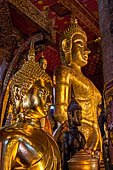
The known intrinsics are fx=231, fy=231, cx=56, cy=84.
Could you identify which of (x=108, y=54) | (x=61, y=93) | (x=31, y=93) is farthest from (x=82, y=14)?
(x=31, y=93)

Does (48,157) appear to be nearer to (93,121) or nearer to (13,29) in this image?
(93,121)

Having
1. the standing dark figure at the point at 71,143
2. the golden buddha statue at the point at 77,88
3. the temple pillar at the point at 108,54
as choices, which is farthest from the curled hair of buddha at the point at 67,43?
the standing dark figure at the point at 71,143

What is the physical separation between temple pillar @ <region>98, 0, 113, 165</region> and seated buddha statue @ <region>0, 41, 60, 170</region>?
0.34 m

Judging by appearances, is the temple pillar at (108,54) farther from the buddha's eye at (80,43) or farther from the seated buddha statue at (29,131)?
the buddha's eye at (80,43)

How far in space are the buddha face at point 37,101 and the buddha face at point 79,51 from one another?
1.11 meters

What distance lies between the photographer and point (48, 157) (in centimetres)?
105

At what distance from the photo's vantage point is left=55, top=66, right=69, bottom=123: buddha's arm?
193 cm

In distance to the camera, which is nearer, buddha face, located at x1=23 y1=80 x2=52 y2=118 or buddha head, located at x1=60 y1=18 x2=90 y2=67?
buddha face, located at x1=23 y1=80 x2=52 y2=118

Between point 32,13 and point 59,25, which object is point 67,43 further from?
point 59,25

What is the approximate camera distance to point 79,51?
2.33 meters

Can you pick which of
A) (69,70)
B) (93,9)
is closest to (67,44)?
(69,70)

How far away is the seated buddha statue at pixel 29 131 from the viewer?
99 centimetres

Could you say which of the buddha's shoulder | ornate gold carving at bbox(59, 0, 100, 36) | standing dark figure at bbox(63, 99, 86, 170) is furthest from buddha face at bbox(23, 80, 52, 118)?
ornate gold carving at bbox(59, 0, 100, 36)

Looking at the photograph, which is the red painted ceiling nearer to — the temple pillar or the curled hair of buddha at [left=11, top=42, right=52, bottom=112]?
the temple pillar
